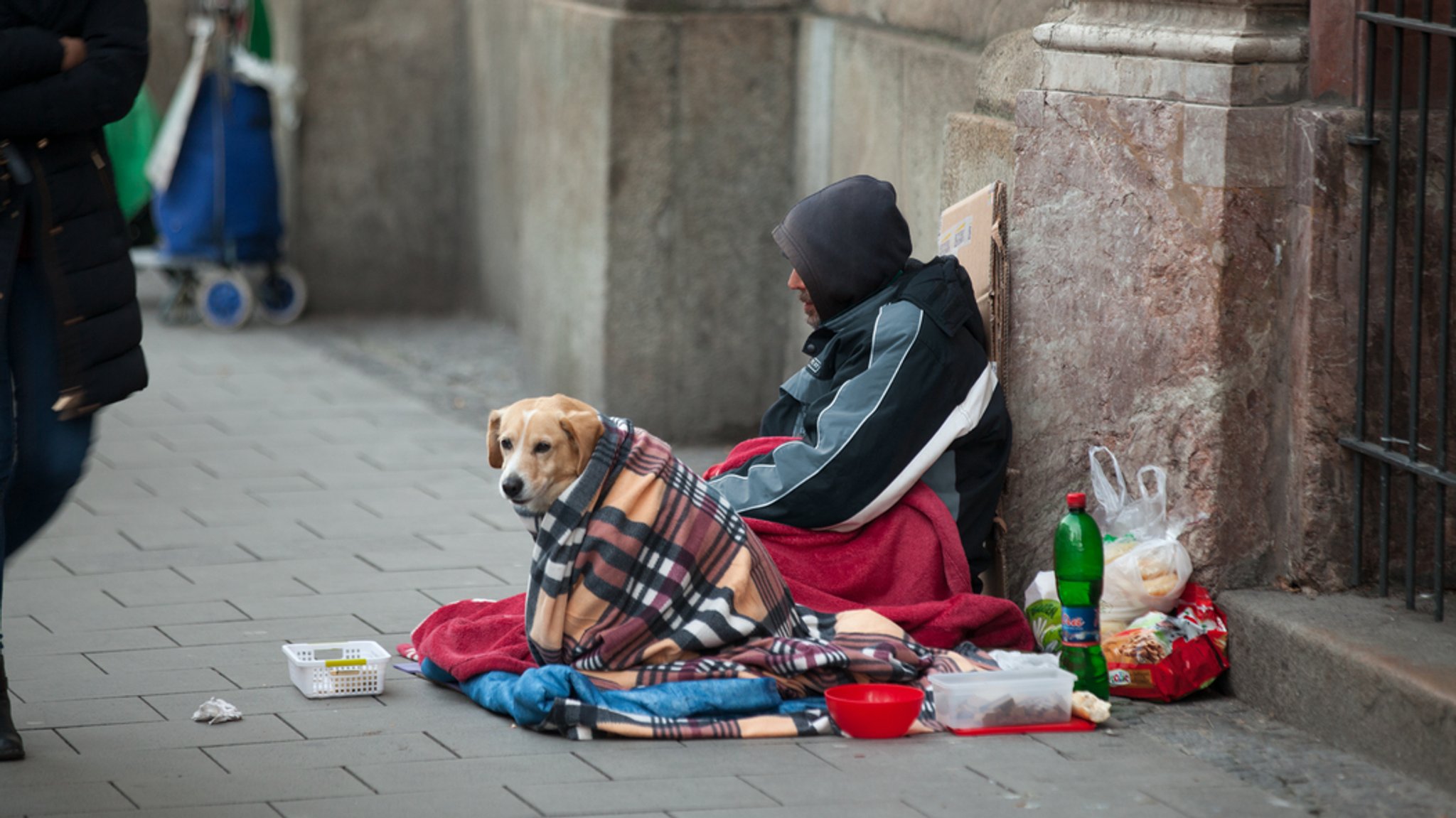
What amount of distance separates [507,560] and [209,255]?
4.40 metres

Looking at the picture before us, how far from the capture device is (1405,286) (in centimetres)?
416

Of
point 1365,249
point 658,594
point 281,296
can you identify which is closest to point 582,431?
point 658,594

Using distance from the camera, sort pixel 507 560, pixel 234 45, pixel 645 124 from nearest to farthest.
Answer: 1. pixel 507 560
2. pixel 645 124
3. pixel 234 45

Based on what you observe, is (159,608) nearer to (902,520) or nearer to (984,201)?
(902,520)

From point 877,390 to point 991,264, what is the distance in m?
0.53

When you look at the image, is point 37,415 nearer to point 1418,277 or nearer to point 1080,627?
point 1080,627

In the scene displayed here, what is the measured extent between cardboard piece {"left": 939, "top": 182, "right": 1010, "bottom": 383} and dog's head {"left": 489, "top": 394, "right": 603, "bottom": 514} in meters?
1.13

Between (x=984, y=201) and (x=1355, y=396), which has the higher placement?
(x=984, y=201)

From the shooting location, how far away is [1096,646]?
4242 mm

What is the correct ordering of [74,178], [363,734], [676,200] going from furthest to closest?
1. [676,200]
2. [363,734]
3. [74,178]

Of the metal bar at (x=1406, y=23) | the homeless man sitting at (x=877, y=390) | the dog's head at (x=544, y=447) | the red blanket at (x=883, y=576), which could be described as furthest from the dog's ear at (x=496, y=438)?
the metal bar at (x=1406, y=23)

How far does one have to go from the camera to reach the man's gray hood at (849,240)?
4555 millimetres

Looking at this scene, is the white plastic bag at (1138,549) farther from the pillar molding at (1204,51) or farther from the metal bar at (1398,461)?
the pillar molding at (1204,51)

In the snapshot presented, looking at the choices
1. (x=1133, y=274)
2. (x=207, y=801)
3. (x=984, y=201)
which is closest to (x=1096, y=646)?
(x=1133, y=274)
